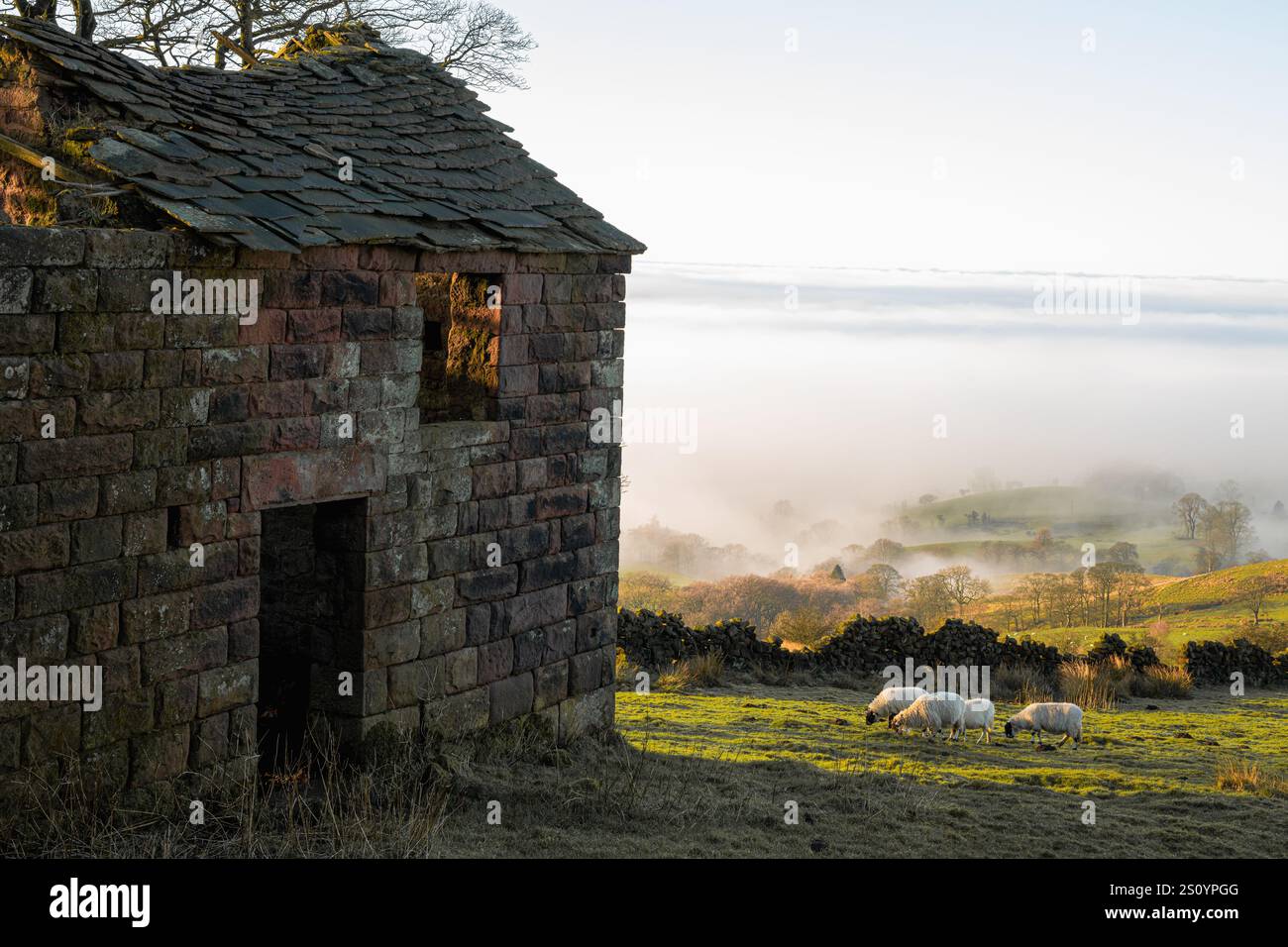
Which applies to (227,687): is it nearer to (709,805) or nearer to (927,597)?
(709,805)

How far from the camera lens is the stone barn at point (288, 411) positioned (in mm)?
6164

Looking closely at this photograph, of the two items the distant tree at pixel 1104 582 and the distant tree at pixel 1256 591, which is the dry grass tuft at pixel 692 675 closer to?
the distant tree at pixel 1256 591

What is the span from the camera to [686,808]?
317 inches

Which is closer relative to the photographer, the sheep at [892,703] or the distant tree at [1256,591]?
the sheep at [892,703]

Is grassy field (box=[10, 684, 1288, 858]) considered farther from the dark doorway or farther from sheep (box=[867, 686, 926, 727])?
the dark doorway

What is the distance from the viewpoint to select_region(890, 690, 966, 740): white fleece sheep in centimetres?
1174

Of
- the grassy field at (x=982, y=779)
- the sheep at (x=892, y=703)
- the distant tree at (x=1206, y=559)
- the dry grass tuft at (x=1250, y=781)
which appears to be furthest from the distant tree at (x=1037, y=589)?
the dry grass tuft at (x=1250, y=781)

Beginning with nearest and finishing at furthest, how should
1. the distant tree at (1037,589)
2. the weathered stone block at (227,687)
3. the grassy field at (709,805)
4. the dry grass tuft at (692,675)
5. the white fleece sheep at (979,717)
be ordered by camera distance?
the grassy field at (709,805) < the weathered stone block at (227,687) < the white fleece sheep at (979,717) < the dry grass tuft at (692,675) < the distant tree at (1037,589)

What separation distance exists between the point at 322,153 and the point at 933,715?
7418 millimetres

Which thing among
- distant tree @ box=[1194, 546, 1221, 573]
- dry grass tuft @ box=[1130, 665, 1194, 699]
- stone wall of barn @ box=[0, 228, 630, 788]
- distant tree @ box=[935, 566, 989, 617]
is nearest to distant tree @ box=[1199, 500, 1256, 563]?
distant tree @ box=[1194, 546, 1221, 573]

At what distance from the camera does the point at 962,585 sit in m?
35.0

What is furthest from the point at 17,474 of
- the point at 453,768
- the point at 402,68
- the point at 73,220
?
the point at 402,68

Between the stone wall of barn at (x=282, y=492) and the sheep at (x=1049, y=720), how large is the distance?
14.9 feet

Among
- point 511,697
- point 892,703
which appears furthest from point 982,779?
point 511,697
